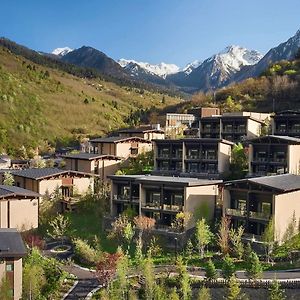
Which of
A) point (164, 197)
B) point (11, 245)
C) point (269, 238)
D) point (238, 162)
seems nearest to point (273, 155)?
point (238, 162)

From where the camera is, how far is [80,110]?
11688 cm

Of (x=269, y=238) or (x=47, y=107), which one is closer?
(x=269, y=238)

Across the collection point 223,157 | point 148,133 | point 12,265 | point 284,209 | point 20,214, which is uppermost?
point 148,133

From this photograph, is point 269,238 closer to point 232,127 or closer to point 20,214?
point 20,214

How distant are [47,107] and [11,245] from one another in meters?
84.3

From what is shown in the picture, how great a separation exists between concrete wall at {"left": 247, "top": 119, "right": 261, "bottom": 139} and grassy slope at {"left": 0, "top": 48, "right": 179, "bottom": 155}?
149 feet

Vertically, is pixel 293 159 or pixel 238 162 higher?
pixel 293 159

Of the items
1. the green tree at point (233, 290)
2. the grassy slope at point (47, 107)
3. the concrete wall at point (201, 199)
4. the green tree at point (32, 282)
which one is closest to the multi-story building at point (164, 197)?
the concrete wall at point (201, 199)

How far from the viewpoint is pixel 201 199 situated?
127ft

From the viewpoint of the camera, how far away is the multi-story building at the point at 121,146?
57656 millimetres

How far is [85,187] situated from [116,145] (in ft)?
32.1

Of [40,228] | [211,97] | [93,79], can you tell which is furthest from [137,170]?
[93,79]

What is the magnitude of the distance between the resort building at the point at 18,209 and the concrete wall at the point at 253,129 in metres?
27.4

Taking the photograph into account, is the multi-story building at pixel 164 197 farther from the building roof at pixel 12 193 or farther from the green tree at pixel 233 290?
the green tree at pixel 233 290
